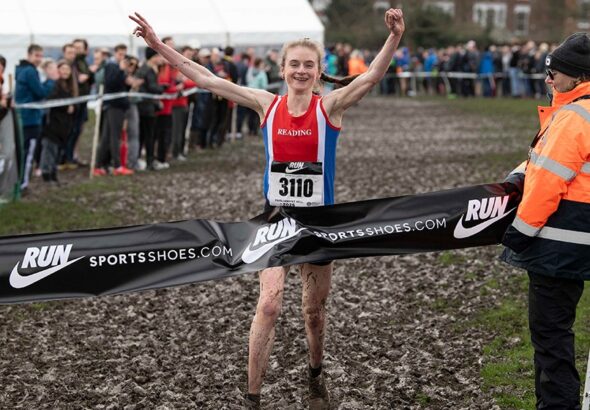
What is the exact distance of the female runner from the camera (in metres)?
6.33

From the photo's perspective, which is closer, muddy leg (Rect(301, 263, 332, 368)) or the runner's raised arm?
the runner's raised arm

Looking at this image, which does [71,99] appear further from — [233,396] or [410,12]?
[410,12]

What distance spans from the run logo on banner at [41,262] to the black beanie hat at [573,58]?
292 cm

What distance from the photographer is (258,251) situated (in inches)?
247

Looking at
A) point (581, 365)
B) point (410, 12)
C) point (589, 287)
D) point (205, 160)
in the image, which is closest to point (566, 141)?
point (581, 365)

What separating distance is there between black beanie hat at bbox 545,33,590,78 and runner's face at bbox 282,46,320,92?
1.49 m

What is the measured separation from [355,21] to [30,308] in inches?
2411

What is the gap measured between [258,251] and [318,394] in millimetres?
1222

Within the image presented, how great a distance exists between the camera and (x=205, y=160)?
22.9m

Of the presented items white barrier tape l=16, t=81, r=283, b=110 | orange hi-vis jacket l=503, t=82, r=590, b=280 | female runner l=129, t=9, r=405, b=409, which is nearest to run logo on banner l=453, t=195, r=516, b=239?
orange hi-vis jacket l=503, t=82, r=590, b=280

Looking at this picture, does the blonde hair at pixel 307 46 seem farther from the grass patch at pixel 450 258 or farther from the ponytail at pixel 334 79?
the grass patch at pixel 450 258

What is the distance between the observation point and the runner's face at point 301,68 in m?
6.39

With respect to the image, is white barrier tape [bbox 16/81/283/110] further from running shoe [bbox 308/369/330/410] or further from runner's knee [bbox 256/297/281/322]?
runner's knee [bbox 256/297/281/322]

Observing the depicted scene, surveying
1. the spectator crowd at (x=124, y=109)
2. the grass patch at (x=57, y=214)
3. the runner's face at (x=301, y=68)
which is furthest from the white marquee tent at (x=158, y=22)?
the runner's face at (x=301, y=68)
